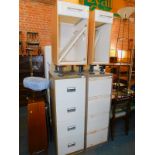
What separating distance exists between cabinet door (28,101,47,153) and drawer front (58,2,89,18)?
1152 mm

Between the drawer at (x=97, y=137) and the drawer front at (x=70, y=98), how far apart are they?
1.32 ft

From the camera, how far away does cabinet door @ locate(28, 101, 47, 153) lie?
1.85 metres

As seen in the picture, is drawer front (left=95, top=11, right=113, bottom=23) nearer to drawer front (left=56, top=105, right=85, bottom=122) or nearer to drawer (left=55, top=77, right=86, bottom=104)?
drawer (left=55, top=77, right=86, bottom=104)

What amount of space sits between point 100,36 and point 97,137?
A: 151cm

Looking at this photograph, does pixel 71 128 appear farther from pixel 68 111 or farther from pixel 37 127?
pixel 37 127

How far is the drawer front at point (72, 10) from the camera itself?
160 centimetres

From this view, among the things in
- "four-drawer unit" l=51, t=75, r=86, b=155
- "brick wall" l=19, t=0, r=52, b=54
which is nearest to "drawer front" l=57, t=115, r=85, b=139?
"four-drawer unit" l=51, t=75, r=86, b=155

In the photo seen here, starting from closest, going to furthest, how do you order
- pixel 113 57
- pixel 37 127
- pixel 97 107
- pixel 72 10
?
1. pixel 72 10
2. pixel 37 127
3. pixel 97 107
4. pixel 113 57

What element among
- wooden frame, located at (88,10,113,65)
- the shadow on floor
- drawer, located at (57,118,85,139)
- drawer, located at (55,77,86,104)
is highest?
wooden frame, located at (88,10,113,65)

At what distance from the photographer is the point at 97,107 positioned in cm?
202

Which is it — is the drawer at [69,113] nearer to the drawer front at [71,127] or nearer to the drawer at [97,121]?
the drawer front at [71,127]

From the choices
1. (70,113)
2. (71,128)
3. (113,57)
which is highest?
(113,57)

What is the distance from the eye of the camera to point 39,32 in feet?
14.0

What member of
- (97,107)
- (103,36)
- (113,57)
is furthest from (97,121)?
(113,57)
